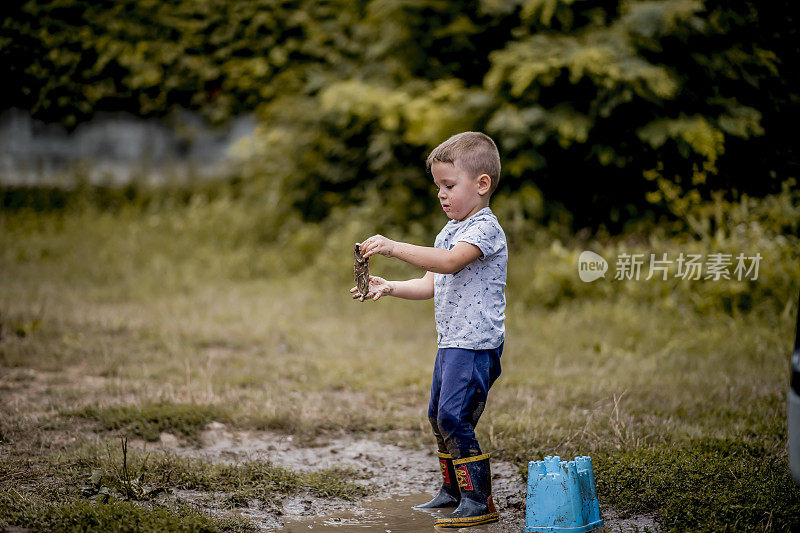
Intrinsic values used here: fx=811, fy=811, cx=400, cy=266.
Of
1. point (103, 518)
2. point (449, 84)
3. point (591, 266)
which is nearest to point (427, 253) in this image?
point (103, 518)

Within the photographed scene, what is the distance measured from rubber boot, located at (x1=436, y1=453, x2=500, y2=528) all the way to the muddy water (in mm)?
51

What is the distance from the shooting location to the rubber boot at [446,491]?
3.71 metres

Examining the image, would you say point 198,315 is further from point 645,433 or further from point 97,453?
point 645,433

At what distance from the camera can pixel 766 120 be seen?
Answer: 7.33 metres

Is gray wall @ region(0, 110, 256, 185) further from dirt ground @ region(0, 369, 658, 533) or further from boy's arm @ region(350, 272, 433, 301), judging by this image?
boy's arm @ region(350, 272, 433, 301)

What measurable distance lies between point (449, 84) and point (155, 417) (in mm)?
5827

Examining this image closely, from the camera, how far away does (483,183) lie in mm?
3547

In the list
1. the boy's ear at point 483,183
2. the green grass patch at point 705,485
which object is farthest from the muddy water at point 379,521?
the boy's ear at point 483,183

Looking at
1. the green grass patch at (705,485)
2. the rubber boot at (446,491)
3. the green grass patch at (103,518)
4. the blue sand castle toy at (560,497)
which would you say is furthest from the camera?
the rubber boot at (446,491)

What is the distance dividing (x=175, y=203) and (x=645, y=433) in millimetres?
9685

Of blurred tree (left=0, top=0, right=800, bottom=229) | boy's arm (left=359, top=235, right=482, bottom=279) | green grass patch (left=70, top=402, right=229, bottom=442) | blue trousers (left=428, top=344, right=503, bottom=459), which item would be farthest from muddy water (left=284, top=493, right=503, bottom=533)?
blurred tree (left=0, top=0, right=800, bottom=229)

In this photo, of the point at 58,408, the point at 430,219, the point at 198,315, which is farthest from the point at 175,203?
the point at 58,408

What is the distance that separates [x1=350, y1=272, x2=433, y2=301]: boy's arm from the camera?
11.7 feet

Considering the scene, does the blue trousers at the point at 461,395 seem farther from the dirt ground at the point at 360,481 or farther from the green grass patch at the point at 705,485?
the green grass patch at the point at 705,485
